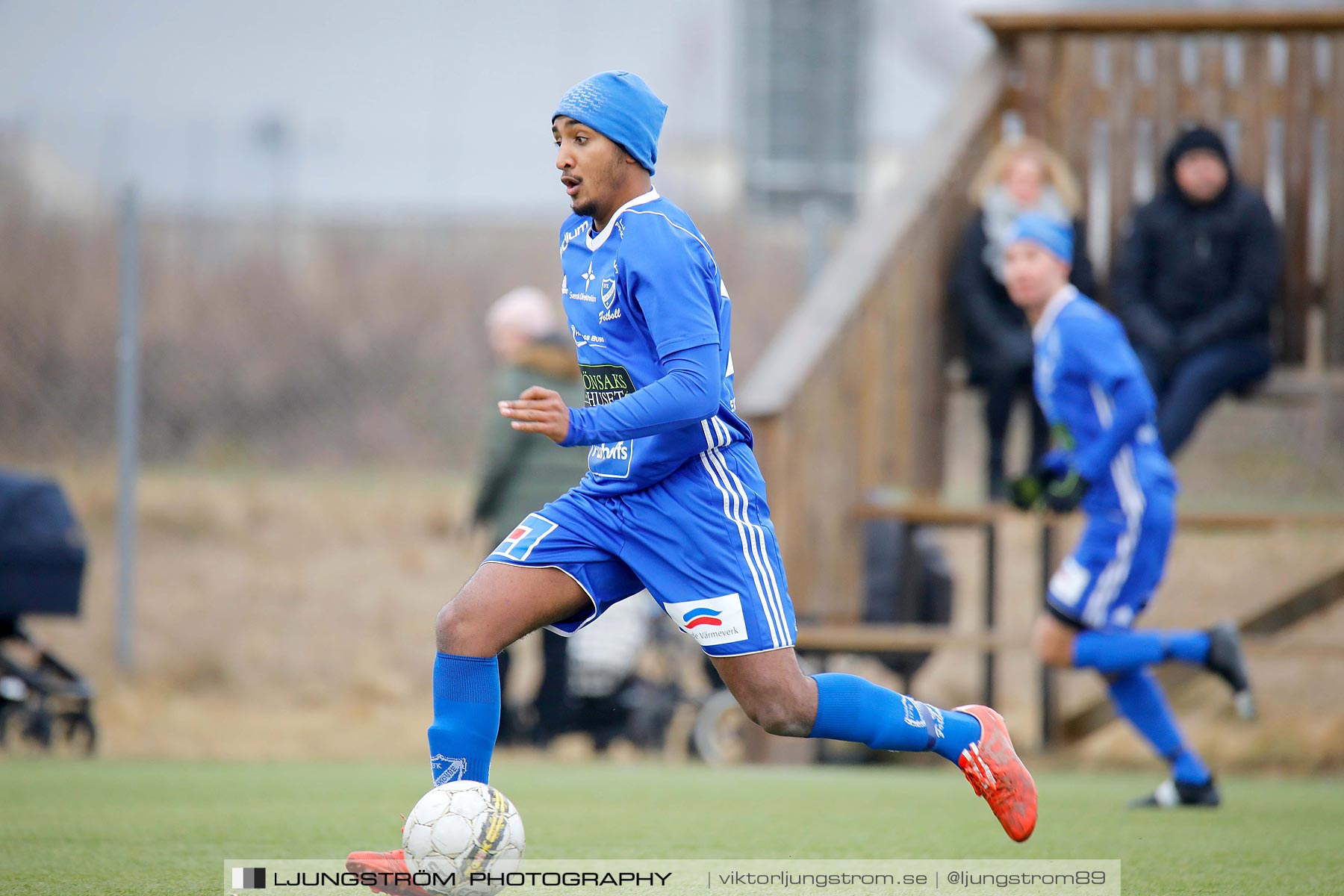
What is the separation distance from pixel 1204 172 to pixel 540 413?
238 inches

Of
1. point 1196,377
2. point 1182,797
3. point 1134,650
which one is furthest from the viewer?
point 1196,377

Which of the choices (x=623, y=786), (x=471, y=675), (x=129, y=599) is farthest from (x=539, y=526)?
(x=129, y=599)

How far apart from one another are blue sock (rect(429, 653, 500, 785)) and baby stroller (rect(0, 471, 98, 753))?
4.74m

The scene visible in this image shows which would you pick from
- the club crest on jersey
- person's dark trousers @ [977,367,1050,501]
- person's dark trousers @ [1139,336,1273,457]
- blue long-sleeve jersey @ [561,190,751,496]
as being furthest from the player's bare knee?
person's dark trousers @ [1139,336,1273,457]

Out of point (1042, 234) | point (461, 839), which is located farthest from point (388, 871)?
point (1042, 234)

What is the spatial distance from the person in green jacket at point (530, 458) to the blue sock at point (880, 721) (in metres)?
4.50

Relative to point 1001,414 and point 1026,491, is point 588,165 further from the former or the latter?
point 1001,414

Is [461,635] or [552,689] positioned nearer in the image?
[461,635]

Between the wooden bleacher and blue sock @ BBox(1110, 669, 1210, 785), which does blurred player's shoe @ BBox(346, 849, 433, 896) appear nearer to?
blue sock @ BBox(1110, 669, 1210, 785)

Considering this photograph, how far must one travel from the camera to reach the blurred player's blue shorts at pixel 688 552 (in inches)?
161

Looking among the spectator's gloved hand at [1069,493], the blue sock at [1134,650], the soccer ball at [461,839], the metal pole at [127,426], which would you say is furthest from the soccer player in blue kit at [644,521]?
the metal pole at [127,426]

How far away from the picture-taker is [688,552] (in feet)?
13.4

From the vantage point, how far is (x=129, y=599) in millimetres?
9367

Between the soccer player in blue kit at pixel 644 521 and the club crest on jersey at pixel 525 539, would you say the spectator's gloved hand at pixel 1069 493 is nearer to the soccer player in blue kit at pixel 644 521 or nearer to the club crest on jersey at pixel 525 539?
the soccer player in blue kit at pixel 644 521
